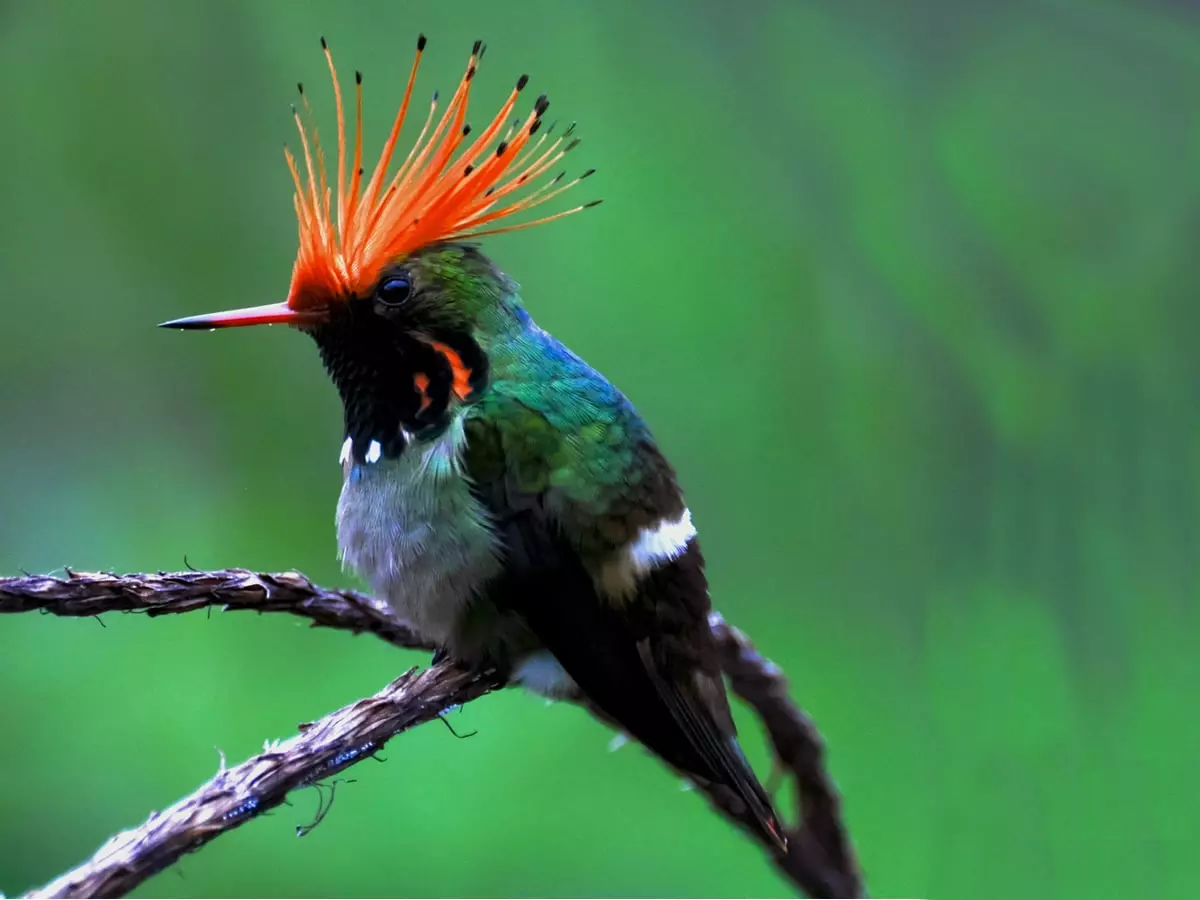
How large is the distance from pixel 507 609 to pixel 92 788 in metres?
0.94

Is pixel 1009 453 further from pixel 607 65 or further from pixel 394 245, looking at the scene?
pixel 394 245

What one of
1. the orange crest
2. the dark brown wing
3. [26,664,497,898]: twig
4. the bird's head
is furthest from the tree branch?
the orange crest

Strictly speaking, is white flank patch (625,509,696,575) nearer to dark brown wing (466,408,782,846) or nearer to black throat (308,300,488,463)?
dark brown wing (466,408,782,846)

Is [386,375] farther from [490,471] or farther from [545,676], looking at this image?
[545,676]

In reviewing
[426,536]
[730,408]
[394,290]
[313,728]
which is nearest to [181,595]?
[313,728]

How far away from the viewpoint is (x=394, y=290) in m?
1.25

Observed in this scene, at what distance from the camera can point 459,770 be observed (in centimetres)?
186

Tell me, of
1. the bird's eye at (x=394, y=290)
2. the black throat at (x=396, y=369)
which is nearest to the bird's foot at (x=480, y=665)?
the black throat at (x=396, y=369)

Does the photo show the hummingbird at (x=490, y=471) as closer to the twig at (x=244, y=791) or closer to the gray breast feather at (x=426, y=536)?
the gray breast feather at (x=426, y=536)

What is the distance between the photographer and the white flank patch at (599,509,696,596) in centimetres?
120

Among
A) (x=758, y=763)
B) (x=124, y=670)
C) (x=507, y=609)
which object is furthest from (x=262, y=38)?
(x=758, y=763)

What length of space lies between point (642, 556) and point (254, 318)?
49 centimetres

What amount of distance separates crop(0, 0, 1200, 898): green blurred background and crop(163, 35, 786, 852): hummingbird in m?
0.63

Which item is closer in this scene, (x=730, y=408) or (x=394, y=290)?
(x=394, y=290)
